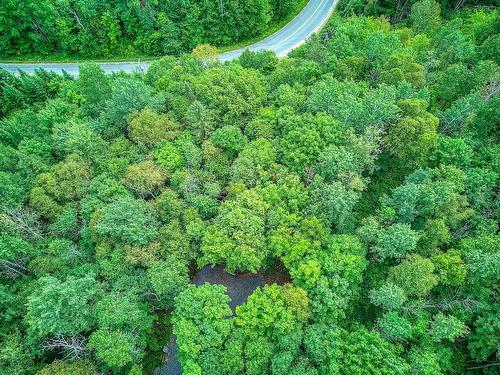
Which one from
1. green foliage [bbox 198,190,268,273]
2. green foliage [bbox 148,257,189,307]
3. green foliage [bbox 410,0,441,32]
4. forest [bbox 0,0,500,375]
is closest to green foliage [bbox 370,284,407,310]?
forest [bbox 0,0,500,375]

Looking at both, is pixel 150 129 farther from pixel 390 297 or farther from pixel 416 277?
pixel 416 277

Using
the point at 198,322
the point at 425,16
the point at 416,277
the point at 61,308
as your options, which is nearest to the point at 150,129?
the point at 61,308

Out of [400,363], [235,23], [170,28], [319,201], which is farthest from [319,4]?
[400,363]

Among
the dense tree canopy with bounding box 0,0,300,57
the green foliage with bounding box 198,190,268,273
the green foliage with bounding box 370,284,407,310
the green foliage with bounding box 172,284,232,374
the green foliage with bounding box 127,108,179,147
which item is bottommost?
the green foliage with bounding box 172,284,232,374

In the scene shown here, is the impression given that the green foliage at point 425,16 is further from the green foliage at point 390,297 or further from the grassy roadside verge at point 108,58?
the green foliage at point 390,297

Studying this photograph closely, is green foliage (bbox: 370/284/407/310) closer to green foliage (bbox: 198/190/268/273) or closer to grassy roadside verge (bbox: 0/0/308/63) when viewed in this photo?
green foliage (bbox: 198/190/268/273)

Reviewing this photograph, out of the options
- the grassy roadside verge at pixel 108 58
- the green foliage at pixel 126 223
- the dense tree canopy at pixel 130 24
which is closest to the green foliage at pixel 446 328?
the green foliage at pixel 126 223

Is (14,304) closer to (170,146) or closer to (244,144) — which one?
(170,146)
